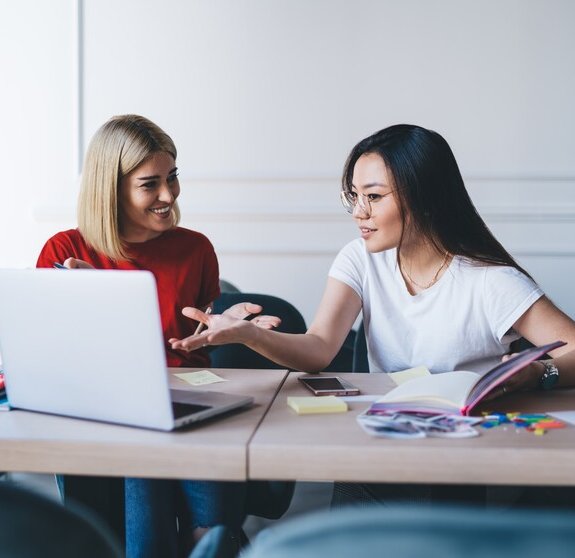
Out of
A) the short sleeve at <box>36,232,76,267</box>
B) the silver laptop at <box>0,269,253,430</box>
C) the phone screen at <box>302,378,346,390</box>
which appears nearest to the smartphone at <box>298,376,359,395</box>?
the phone screen at <box>302,378,346,390</box>

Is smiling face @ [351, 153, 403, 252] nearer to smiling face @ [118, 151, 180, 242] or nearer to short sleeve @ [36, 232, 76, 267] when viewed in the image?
smiling face @ [118, 151, 180, 242]

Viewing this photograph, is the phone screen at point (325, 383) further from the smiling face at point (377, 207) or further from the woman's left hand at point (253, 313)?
the smiling face at point (377, 207)

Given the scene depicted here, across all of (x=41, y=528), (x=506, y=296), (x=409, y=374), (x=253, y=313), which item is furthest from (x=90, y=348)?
(x=506, y=296)

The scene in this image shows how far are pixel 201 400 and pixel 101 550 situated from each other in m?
0.58

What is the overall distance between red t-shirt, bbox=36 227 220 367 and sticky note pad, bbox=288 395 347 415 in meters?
0.69

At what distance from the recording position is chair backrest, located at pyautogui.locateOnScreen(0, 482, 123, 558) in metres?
0.64

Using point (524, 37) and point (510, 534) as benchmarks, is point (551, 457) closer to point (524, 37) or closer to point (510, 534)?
point (510, 534)

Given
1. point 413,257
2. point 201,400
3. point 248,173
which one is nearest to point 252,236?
point 248,173

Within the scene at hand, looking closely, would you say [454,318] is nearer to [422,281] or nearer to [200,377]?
[422,281]

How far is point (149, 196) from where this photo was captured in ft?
6.71

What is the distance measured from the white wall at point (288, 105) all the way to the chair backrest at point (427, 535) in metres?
2.68

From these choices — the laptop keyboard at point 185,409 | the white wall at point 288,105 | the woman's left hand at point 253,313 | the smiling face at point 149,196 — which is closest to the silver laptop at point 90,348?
the laptop keyboard at point 185,409

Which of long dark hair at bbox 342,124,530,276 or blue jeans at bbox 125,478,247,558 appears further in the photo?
long dark hair at bbox 342,124,530,276

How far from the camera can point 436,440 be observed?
3.49 ft
